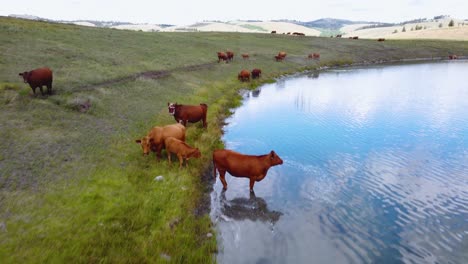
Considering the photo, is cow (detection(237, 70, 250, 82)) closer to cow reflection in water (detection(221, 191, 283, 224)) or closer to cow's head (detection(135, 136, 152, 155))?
cow's head (detection(135, 136, 152, 155))

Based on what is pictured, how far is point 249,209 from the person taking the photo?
1020 centimetres

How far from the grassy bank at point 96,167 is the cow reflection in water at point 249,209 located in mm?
879

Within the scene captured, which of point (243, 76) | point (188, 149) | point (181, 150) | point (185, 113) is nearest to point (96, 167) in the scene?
point (181, 150)

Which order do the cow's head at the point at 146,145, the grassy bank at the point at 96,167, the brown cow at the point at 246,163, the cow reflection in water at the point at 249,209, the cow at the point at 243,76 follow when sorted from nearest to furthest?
the grassy bank at the point at 96,167 < the cow reflection in water at the point at 249,209 < the brown cow at the point at 246,163 < the cow's head at the point at 146,145 < the cow at the point at 243,76

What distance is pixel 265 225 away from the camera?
938cm

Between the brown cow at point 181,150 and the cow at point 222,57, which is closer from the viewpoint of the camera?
the brown cow at point 181,150

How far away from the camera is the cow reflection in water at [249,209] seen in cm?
977

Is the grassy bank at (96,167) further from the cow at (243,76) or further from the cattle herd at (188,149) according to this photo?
the cow at (243,76)

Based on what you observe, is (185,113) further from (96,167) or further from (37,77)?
(37,77)

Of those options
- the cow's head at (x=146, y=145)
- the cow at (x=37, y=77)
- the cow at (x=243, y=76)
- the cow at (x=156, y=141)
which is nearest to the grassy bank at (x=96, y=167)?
the cow's head at (x=146, y=145)

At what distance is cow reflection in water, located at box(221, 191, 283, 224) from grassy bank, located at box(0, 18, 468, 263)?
2.89ft

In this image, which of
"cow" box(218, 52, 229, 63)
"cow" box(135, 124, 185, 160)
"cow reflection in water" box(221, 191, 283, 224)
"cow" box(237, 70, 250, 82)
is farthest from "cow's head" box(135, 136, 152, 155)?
"cow" box(218, 52, 229, 63)

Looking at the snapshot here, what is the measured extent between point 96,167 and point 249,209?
5.61 meters

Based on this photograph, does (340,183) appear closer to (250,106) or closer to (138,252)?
(138,252)
